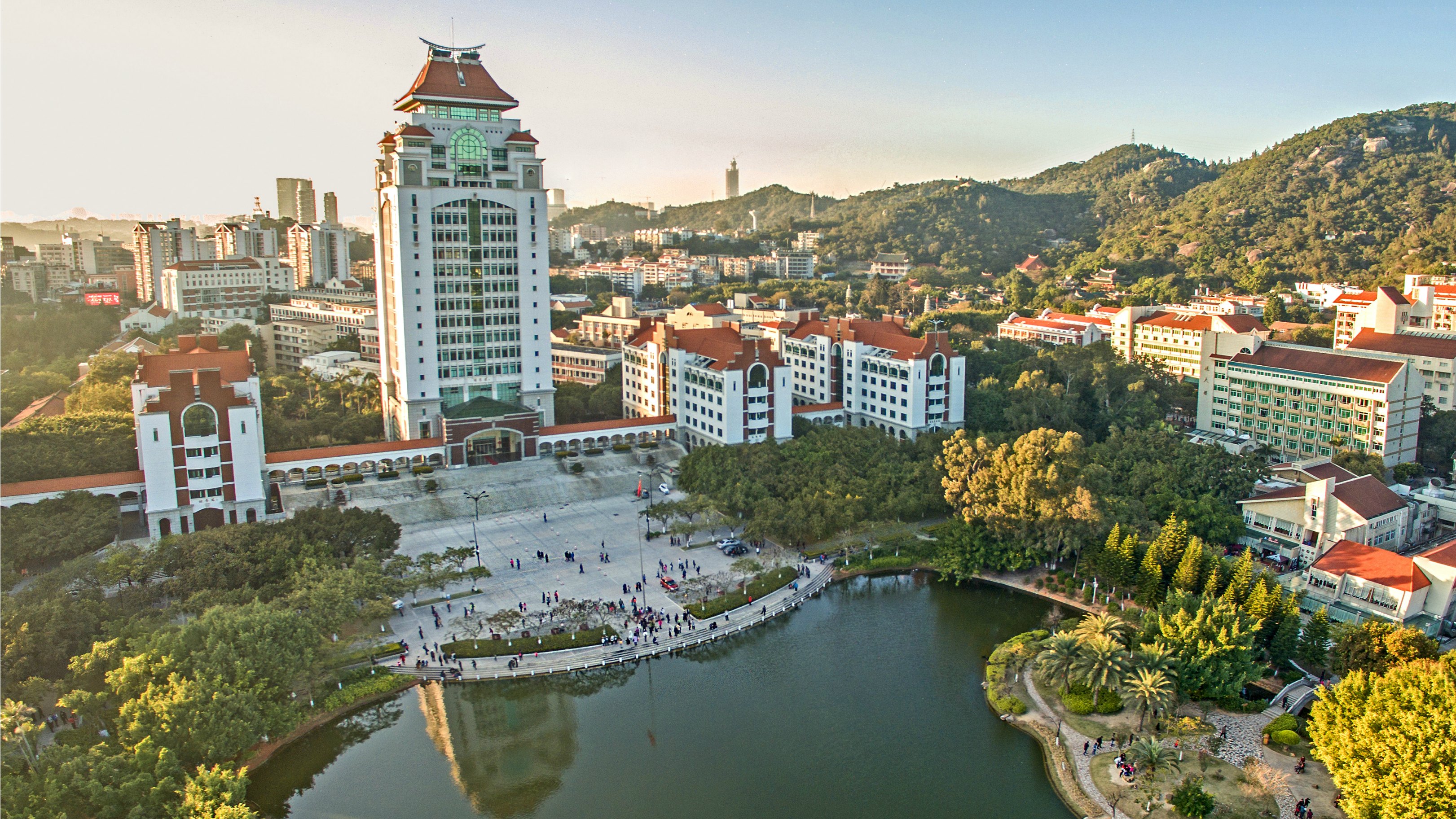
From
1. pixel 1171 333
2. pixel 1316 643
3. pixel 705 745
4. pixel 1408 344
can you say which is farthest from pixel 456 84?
pixel 1408 344

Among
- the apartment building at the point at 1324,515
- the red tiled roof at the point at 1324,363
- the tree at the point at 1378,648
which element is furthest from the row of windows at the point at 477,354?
the red tiled roof at the point at 1324,363

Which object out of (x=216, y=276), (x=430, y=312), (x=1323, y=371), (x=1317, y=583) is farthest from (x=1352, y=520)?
(x=216, y=276)

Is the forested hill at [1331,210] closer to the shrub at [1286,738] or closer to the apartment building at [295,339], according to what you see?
the shrub at [1286,738]

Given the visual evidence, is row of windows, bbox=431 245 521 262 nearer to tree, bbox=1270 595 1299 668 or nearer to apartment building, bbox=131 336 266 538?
apartment building, bbox=131 336 266 538

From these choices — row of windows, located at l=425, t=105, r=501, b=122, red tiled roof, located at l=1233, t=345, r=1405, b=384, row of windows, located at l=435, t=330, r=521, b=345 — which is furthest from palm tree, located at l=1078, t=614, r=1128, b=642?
row of windows, located at l=425, t=105, r=501, b=122

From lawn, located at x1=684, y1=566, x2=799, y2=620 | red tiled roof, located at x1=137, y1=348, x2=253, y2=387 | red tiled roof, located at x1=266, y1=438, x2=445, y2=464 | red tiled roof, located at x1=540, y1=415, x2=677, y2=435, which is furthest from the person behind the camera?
red tiled roof, located at x1=540, y1=415, x2=677, y2=435

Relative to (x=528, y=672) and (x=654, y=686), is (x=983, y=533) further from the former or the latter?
(x=528, y=672)
